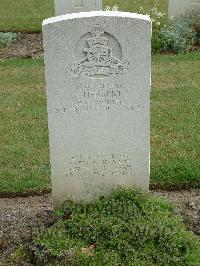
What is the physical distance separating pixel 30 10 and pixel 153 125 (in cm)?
691

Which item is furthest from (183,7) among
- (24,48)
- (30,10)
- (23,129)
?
(23,129)

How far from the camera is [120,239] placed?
5.00 metres

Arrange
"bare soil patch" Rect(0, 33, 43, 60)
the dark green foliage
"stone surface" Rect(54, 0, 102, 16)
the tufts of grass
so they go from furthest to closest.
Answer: "stone surface" Rect(54, 0, 102, 16)
"bare soil patch" Rect(0, 33, 43, 60)
the tufts of grass
the dark green foliage

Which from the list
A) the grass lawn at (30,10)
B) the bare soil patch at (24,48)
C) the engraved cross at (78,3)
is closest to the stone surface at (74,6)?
the engraved cross at (78,3)

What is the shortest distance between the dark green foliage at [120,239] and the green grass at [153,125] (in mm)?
1259

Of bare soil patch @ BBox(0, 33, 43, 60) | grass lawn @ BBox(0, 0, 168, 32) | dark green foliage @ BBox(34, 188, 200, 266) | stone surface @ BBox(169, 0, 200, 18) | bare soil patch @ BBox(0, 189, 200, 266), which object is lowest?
bare soil patch @ BBox(0, 189, 200, 266)

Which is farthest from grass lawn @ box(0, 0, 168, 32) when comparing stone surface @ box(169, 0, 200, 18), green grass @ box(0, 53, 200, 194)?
green grass @ box(0, 53, 200, 194)

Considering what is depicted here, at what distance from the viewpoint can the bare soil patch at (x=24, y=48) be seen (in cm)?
1096

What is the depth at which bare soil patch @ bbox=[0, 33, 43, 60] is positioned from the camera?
1096 centimetres

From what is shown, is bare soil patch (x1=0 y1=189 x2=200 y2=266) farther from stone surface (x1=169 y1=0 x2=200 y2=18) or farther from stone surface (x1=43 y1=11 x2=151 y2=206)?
stone surface (x1=169 y1=0 x2=200 y2=18)

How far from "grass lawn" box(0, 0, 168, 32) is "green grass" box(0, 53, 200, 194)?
212cm

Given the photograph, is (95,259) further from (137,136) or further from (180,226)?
(137,136)

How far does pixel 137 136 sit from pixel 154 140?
81.9 inches

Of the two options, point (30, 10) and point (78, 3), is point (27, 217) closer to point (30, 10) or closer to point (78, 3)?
point (78, 3)
